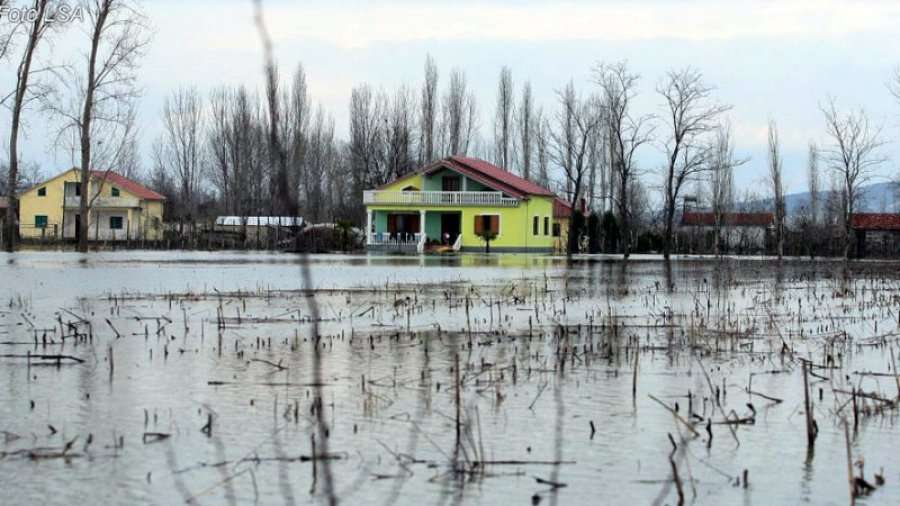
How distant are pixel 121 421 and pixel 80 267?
78.8ft

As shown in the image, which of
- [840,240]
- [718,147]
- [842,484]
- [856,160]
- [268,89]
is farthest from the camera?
[718,147]

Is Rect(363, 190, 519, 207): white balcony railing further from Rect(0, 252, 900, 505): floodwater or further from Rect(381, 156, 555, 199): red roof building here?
Rect(0, 252, 900, 505): floodwater

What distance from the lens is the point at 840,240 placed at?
208ft

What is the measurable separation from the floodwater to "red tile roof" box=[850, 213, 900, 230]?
61.2 metres

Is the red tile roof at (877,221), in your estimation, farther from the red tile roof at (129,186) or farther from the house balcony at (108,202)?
the house balcony at (108,202)

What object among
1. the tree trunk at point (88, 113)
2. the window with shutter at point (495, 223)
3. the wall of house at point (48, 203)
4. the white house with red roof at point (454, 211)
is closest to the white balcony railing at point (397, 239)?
the white house with red roof at point (454, 211)

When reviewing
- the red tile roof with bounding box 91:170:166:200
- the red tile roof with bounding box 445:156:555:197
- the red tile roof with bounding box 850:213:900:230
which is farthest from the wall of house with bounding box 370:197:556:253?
the red tile roof with bounding box 850:213:900:230

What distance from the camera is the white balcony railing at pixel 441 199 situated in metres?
62.9

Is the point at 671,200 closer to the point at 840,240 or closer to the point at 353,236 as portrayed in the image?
the point at 840,240

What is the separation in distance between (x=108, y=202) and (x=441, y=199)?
2665cm

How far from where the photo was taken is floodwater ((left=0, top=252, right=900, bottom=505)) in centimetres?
651

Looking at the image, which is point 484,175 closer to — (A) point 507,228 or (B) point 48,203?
(A) point 507,228

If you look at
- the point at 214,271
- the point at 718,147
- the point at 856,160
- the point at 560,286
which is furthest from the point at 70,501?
the point at 718,147

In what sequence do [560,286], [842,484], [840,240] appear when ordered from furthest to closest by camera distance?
[840,240] → [560,286] → [842,484]
